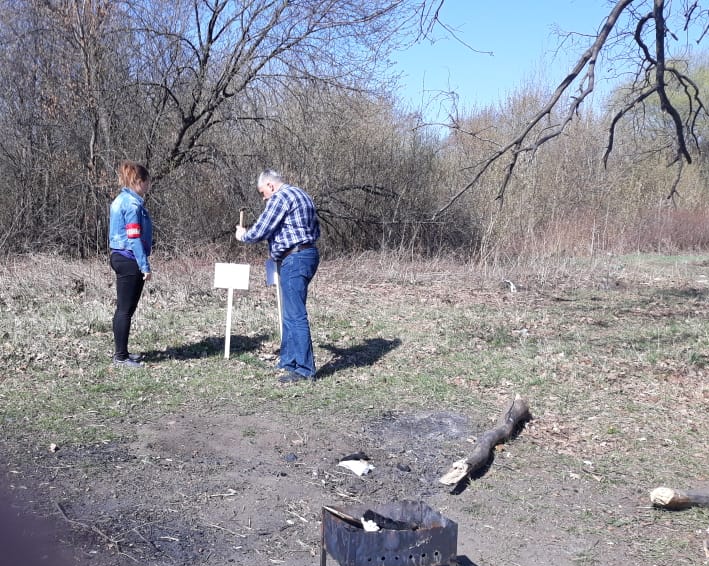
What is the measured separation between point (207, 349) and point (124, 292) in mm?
1360

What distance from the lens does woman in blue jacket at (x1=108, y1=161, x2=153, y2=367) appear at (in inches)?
284

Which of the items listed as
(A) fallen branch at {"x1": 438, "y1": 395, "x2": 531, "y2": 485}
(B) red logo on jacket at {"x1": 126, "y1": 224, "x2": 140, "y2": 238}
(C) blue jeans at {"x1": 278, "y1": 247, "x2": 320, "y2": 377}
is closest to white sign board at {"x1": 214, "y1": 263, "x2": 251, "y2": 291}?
(C) blue jeans at {"x1": 278, "y1": 247, "x2": 320, "y2": 377}

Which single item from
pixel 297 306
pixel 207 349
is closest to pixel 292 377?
pixel 297 306

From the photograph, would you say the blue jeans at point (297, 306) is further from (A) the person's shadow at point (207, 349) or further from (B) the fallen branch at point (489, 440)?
(B) the fallen branch at point (489, 440)

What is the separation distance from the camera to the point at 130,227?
720 cm

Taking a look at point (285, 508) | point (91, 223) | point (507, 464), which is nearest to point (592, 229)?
point (91, 223)

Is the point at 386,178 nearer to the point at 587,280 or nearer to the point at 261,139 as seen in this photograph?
the point at 261,139

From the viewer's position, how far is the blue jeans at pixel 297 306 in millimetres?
7117

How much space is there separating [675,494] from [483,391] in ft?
8.95

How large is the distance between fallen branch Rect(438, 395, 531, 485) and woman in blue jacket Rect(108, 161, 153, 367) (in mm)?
3536

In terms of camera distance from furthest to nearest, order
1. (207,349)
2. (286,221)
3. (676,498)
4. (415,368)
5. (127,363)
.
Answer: (207,349) < (415,368) < (127,363) < (286,221) < (676,498)

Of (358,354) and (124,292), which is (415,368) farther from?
(124,292)

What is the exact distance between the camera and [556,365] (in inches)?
316

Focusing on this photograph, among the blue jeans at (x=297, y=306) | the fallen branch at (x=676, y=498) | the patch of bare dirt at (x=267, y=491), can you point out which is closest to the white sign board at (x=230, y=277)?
the blue jeans at (x=297, y=306)
